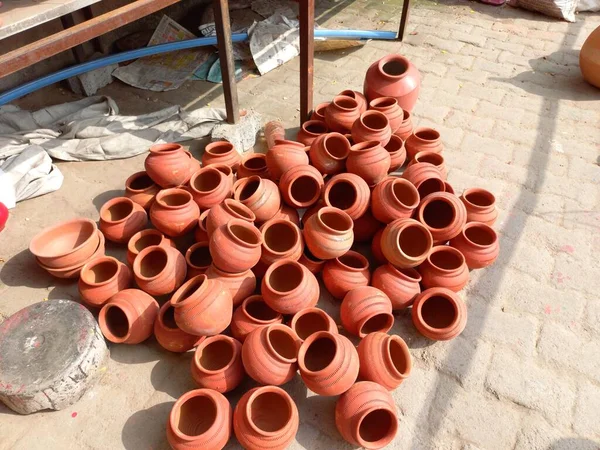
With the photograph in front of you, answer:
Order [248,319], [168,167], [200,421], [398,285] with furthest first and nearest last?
[168,167]
[398,285]
[248,319]
[200,421]

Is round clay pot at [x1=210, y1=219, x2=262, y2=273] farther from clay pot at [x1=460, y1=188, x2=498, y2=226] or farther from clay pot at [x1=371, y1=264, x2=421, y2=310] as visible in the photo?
clay pot at [x1=460, y1=188, x2=498, y2=226]

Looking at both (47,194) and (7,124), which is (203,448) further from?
(7,124)

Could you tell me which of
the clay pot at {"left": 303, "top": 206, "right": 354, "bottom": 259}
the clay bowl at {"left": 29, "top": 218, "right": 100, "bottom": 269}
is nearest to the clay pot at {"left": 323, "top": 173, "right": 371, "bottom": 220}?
the clay pot at {"left": 303, "top": 206, "right": 354, "bottom": 259}

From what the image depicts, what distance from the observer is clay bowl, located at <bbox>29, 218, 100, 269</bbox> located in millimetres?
2764

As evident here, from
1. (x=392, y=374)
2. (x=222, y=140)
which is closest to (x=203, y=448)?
(x=392, y=374)

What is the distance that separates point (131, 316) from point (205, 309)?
520mm

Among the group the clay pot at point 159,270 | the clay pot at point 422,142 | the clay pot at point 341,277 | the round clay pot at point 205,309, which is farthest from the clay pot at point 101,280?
the clay pot at point 422,142

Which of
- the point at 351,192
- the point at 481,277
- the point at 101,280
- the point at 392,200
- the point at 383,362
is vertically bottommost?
the point at 481,277

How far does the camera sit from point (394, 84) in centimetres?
388

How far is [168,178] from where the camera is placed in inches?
124

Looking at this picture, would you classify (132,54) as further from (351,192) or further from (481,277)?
(481,277)

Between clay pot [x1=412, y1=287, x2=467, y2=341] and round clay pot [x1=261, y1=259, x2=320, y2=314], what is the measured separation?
26.3 inches

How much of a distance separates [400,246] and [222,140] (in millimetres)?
1987

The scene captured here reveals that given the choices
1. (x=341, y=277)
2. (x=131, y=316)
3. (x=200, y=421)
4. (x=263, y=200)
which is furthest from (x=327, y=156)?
(x=200, y=421)
